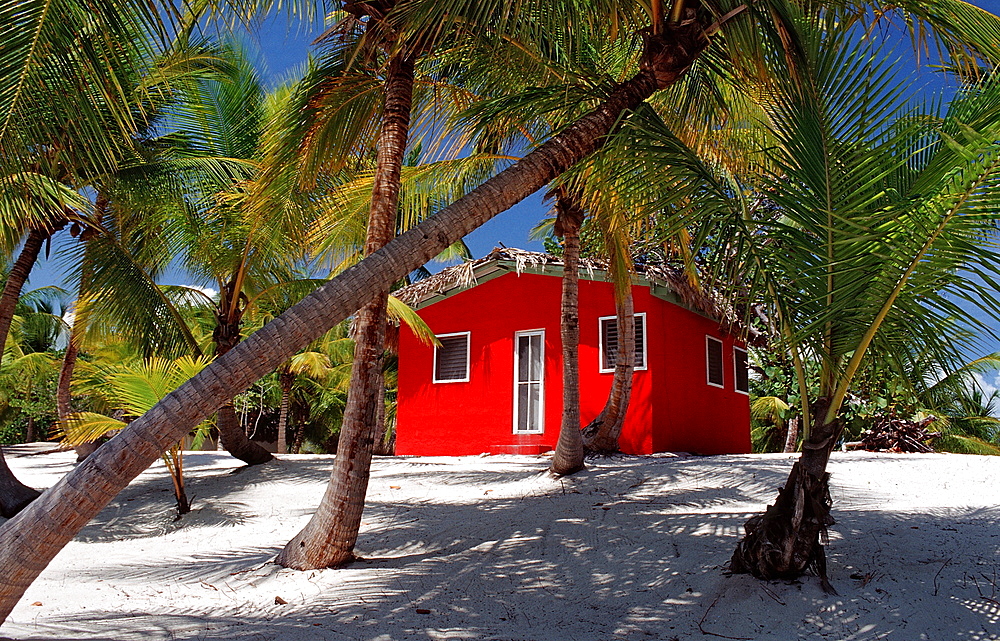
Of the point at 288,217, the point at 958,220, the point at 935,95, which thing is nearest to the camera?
the point at 958,220

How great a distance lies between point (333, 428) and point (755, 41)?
953 inches

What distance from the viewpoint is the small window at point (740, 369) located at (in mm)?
14290

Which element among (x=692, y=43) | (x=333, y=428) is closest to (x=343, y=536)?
(x=692, y=43)

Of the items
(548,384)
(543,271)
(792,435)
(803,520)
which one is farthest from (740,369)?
(803,520)

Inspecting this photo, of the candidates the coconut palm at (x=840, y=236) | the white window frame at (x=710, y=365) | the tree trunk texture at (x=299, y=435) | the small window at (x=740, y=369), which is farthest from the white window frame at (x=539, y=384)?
the tree trunk texture at (x=299, y=435)

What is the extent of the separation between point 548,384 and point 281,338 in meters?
9.18

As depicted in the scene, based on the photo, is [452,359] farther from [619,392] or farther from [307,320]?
[307,320]

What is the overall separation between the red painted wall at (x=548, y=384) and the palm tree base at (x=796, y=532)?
23.5ft

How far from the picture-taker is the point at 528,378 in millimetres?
12852

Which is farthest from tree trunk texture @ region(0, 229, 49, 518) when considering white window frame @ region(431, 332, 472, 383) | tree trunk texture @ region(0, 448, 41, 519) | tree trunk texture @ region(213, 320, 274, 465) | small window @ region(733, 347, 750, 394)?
small window @ region(733, 347, 750, 394)

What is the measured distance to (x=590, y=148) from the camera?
16.0ft

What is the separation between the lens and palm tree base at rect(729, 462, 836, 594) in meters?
4.33

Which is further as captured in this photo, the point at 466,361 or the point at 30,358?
the point at 30,358

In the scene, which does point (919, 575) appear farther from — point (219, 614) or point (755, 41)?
point (219, 614)
